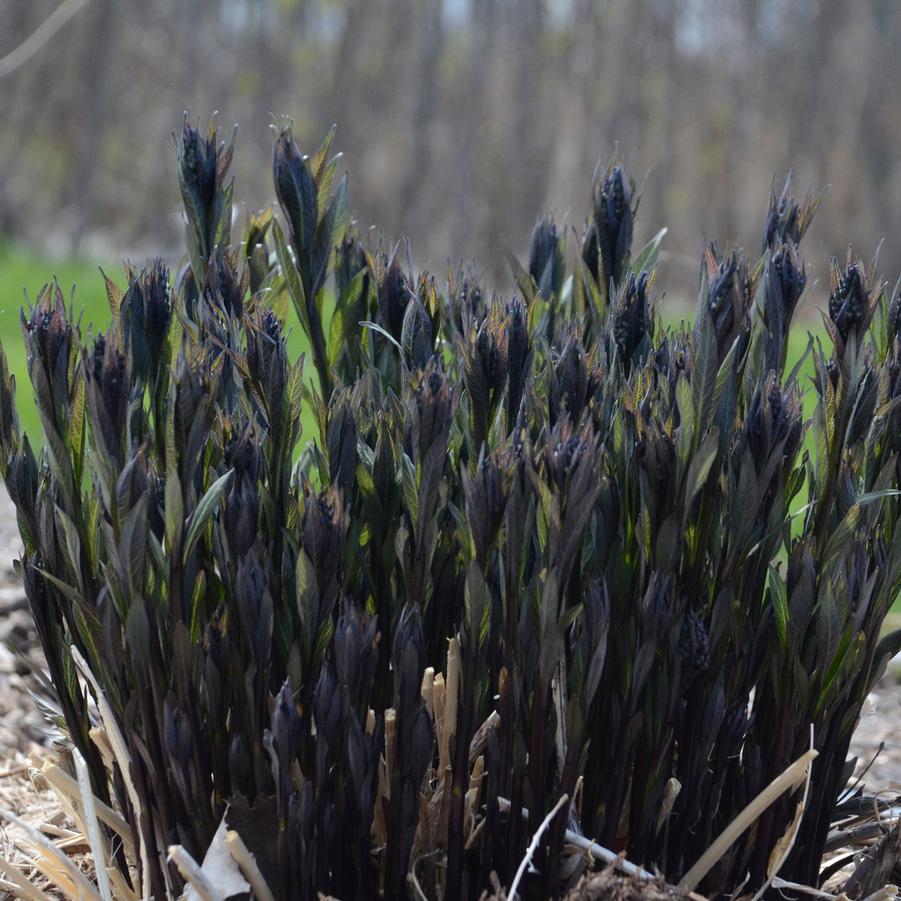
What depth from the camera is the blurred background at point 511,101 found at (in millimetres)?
11969

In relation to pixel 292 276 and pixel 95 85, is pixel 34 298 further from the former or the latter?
pixel 95 85

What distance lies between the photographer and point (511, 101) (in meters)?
12.7

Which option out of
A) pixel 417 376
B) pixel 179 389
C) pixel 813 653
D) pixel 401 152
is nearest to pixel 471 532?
pixel 417 376

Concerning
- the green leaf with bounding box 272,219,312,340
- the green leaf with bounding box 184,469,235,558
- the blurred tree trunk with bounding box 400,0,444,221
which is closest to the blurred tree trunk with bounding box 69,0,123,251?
the blurred tree trunk with bounding box 400,0,444,221

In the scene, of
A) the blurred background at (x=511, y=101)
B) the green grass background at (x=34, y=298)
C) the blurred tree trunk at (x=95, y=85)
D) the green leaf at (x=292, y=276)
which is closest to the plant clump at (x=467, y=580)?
the green leaf at (x=292, y=276)

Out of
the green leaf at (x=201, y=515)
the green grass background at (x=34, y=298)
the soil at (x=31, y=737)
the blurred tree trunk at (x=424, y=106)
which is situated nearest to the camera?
the green leaf at (x=201, y=515)

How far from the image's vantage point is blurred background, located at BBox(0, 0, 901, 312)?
12.0 m

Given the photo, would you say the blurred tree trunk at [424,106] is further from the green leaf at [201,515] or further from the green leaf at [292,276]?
the green leaf at [201,515]

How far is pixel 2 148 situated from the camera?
500 inches

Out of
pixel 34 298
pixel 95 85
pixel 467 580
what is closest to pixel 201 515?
pixel 467 580

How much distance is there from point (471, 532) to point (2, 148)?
12.8m

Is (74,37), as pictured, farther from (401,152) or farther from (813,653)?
(813,653)

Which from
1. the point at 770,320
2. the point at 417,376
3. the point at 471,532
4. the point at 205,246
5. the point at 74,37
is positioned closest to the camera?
the point at 471,532

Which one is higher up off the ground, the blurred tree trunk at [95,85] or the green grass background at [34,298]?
the blurred tree trunk at [95,85]
